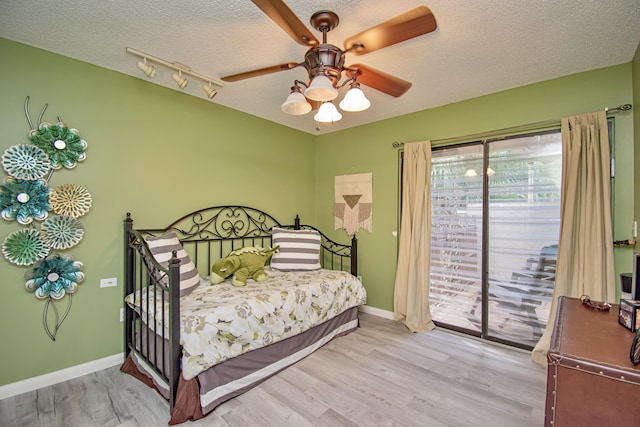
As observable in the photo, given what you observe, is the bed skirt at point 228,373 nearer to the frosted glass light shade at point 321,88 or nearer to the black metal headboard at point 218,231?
the black metal headboard at point 218,231

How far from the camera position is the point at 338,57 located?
1.62 metres

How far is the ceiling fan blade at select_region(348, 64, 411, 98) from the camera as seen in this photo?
5.78ft

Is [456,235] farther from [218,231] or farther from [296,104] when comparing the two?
[218,231]

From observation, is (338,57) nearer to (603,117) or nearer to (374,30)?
(374,30)

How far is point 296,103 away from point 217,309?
148 cm

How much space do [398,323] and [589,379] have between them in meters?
2.60

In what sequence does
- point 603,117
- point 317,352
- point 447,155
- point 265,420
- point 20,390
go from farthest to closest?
1. point 447,155
2. point 317,352
3. point 603,117
4. point 20,390
5. point 265,420

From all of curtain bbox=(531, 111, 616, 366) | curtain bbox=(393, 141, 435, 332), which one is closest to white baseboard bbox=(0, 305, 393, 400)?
curtain bbox=(393, 141, 435, 332)

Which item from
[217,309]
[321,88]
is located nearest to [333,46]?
[321,88]

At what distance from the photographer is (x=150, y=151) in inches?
105

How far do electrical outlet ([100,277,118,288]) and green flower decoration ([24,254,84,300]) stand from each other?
16cm

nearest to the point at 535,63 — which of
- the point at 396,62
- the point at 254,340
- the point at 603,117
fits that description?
the point at 603,117

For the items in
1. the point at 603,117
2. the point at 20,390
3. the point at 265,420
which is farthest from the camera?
the point at 603,117

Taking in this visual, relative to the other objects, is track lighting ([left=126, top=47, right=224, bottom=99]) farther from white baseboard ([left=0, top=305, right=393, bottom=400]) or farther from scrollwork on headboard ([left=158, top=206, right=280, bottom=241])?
white baseboard ([left=0, top=305, right=393, bottom=400])
